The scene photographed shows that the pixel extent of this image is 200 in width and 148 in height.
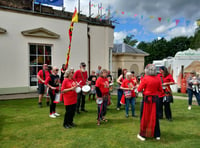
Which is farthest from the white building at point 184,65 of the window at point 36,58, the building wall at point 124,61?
the building wall at point 124,61

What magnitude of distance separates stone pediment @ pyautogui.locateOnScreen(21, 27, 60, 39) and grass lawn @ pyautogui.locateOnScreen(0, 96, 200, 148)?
6.07 meters

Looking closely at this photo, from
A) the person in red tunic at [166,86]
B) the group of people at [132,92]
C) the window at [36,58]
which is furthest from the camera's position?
the window at [36,58]

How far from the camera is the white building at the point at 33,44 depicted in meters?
10.2

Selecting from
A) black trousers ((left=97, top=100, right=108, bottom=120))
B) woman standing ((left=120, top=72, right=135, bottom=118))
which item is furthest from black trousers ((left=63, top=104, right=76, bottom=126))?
woman standing ((left=120, top=72, right=135, bottom=118))

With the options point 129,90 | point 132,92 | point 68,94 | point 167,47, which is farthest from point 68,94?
point 167,47

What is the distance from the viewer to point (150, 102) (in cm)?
395

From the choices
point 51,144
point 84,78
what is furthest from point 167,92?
point 51,144

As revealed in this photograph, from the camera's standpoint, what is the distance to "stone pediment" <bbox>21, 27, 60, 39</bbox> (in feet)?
35.2

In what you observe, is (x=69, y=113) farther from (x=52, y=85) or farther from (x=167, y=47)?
(x=167, y=47)

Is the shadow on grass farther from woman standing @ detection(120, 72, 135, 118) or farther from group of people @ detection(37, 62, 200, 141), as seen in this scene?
woman standing @ detection(120, 72, 135, 118)

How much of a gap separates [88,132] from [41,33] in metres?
8.88

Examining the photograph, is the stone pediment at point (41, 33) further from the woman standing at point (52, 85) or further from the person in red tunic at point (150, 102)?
the person in red tunic at point (150, 102)

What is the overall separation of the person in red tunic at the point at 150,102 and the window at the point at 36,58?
9.13 m

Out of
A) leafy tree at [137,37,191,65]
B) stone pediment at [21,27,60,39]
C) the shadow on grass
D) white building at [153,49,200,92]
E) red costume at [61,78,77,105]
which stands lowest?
the shadow on grass
